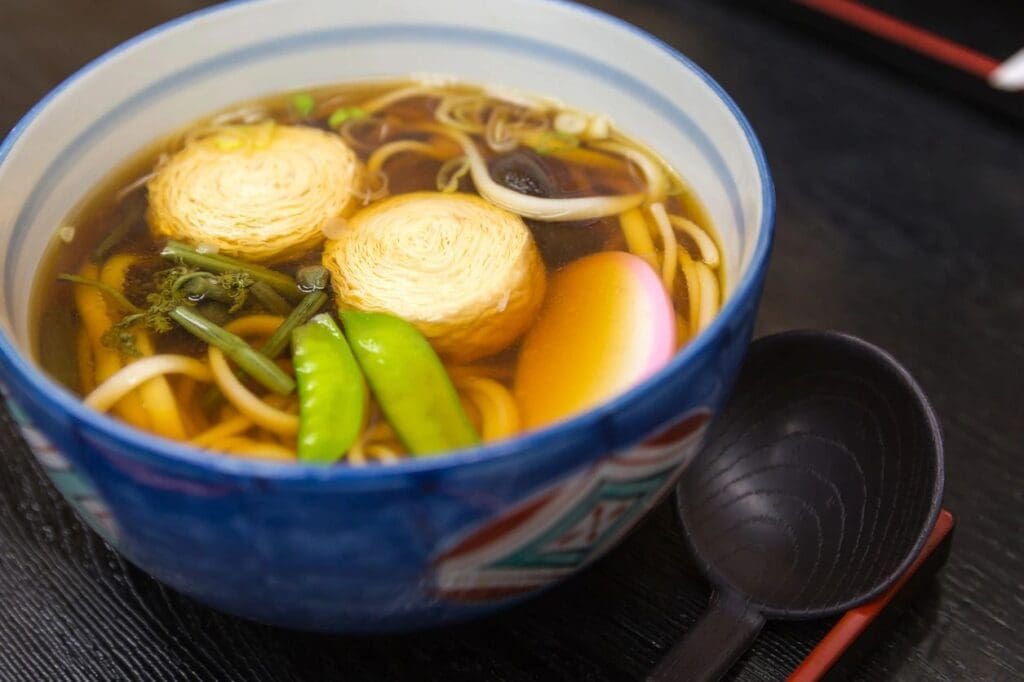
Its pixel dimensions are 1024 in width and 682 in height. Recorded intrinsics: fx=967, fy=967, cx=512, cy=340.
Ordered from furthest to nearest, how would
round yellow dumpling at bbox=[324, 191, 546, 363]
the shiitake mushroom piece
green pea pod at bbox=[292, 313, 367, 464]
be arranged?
the shiitake mushroom piece → round yellow dumpling at bbox=[324, 191, 546, 363] → green pea pod at bbox=[292, 313, 367, 464]

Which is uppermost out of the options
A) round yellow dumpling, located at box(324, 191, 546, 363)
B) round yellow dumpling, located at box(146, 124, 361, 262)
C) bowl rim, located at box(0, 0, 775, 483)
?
bowl rim, located at box(0, 0, 775, 483)

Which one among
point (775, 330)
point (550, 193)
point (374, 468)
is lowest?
point (775, 330)

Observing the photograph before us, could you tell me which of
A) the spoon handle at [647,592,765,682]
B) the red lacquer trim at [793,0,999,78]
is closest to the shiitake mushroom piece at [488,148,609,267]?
the spoon handle at [647,592,765,682]

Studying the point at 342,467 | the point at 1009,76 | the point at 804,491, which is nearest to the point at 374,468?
the point at 342,467

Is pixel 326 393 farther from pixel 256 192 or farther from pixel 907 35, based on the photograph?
pixel 907 35

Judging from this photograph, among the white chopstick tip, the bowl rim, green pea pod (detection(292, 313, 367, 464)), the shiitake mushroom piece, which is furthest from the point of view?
the white chopstick tip

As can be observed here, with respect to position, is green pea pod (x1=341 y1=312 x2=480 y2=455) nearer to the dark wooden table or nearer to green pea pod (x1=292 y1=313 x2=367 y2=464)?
green pea pod (x1=292 y1=313 x2=367 y2=464)

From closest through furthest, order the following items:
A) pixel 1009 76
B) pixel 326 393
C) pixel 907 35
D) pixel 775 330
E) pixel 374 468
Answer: pixel 374 468
pixel 326 393
pixel 775 330
pixel 1009 76
pixel 907 35
